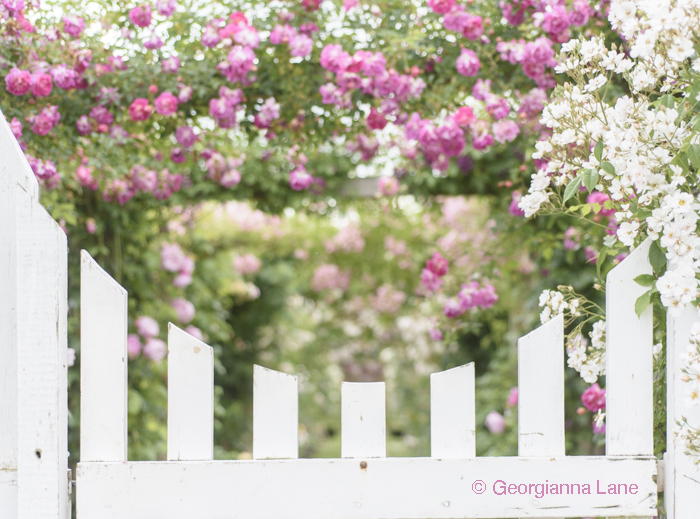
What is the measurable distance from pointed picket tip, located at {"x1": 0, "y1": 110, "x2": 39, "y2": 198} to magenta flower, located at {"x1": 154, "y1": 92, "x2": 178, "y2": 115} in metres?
0.65

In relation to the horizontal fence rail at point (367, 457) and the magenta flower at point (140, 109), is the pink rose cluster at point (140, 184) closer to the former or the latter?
the magenta flower at point (140, 109)

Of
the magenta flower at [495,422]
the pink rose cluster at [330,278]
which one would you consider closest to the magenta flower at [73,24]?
the magenta flower at [495,422]

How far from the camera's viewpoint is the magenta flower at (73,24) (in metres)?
1.54

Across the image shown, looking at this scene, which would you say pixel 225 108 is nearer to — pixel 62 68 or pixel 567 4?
pixel 62 68

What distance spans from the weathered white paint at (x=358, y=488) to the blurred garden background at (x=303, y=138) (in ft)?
0.49

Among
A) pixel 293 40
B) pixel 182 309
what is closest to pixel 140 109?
pixel 293 40

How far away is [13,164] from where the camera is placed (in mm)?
1012

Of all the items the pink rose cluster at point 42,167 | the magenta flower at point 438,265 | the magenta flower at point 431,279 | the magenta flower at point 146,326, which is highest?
the pink rose cluster at point 42,167

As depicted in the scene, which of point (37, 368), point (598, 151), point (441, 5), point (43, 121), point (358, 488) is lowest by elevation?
point (358, 488)

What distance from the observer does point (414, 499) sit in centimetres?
104

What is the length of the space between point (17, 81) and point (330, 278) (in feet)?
12.1

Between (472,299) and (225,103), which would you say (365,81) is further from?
(472,299)

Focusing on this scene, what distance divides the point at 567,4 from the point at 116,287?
4.16ft

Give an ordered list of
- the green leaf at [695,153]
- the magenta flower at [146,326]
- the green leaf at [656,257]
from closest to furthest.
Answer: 1. the green leaf at [695,153]
2. the green leaf at [656,257]
3. the magenta flower at [146,326]
